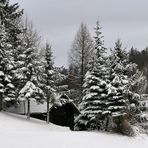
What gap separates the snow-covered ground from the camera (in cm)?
2378

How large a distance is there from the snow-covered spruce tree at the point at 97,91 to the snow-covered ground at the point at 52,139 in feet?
11.8

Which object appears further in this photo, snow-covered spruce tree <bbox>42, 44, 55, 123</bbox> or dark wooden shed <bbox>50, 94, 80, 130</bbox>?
dark wooden shed <bbox>50, 94, 80, 130</bbox>

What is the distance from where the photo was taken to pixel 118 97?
118 feet

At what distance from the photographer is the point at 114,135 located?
3431 centimetres

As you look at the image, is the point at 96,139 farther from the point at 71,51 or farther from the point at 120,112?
the point at 71,51

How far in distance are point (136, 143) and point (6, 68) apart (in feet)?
43.1

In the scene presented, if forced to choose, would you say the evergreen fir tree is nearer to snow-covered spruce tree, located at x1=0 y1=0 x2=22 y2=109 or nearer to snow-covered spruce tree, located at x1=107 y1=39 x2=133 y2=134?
snow-covered spruce tree, located at x1=107 y1=39 x2=133 y2=134

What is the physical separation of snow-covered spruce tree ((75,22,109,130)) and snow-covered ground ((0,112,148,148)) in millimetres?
3586

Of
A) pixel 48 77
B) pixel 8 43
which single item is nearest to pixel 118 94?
pixel 48 77

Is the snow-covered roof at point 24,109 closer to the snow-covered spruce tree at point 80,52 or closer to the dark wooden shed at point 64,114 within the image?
the dark wooden shed at point 64,114

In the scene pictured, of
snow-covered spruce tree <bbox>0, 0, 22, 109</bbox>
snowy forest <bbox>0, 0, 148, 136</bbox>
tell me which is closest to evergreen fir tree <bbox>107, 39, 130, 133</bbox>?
snowy forest <bbox>0, 0, 148, 136</bbox>

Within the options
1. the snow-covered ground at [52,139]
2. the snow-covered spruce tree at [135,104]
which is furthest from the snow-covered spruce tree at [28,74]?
the snow-covered spruce tree at [135,104]

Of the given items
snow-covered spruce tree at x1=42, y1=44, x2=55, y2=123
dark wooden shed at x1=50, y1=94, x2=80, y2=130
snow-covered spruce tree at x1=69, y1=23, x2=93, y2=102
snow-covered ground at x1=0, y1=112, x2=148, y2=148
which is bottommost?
snow-covered ground at x1=0, y1=112, x2=148, y2=148

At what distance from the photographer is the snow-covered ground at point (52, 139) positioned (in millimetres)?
23781
